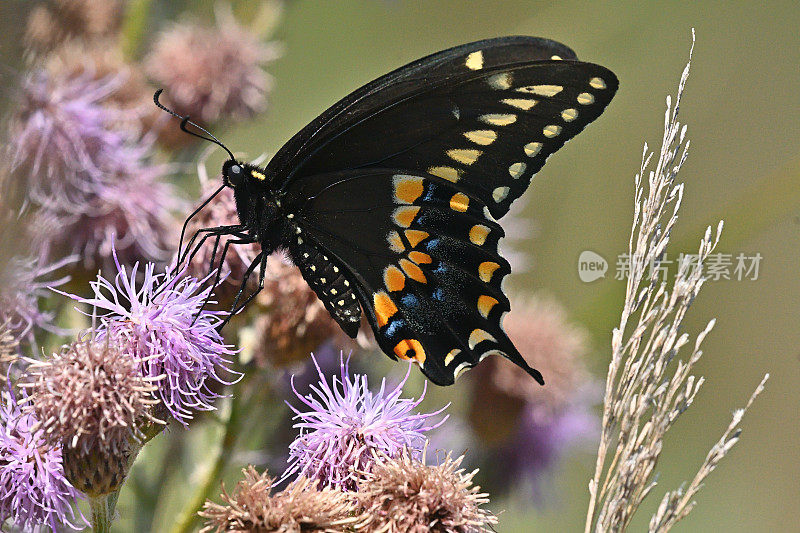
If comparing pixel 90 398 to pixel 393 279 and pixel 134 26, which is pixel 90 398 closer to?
pixel 393 279

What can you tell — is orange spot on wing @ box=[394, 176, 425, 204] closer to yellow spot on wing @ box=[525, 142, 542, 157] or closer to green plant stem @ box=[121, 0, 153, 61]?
yellow spot on wing @ box=[525, 142, 542, 157]

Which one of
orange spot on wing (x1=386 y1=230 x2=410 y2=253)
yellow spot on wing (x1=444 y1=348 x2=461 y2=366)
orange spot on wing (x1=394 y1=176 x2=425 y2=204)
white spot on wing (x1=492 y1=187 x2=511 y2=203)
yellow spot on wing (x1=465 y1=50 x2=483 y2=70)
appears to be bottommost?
yellow spot on wing (x1=444 y1=348 x2=461 y2=366)

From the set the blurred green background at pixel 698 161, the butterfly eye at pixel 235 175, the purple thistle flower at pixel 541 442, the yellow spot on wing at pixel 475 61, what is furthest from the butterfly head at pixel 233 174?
the blurred green background at pixel 698 161

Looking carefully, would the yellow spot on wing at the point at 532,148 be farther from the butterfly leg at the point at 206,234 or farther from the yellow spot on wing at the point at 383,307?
the butterfly leg at the point at 206,234

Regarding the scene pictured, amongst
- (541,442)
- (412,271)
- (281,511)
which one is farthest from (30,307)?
(541,442)

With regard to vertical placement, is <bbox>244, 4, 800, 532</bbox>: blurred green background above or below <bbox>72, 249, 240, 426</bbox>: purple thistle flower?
above

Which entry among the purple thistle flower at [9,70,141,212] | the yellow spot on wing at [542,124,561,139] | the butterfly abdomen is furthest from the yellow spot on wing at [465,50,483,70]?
the purple thistle flower at [9,70,141,212]

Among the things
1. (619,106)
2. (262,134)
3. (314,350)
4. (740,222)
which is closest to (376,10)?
(262,134)
